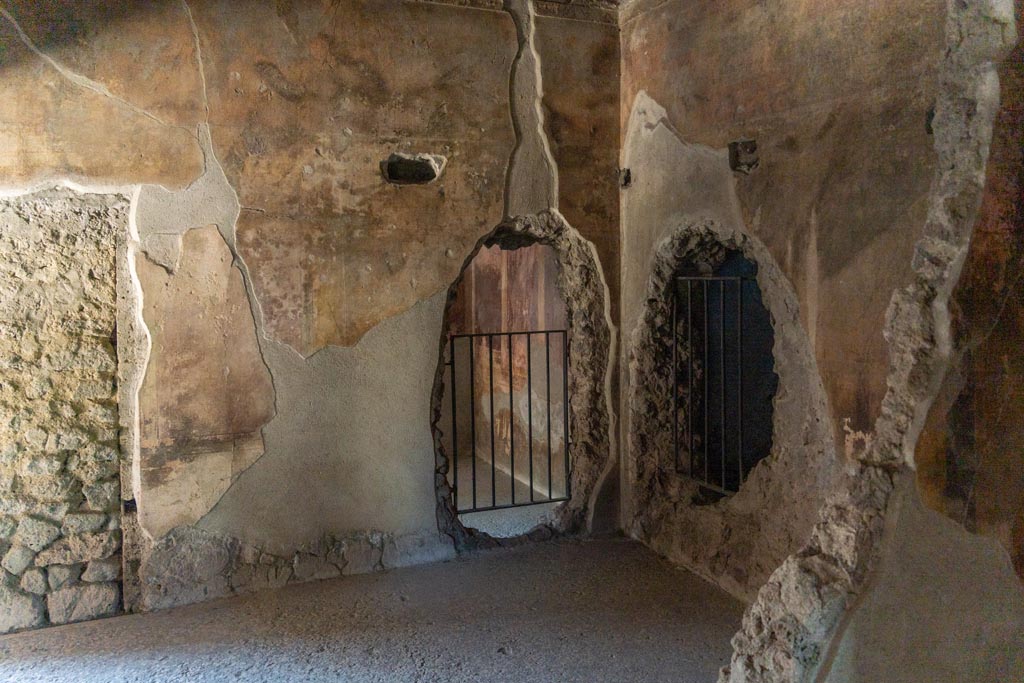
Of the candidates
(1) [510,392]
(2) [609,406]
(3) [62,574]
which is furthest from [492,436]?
(3) [62,574]

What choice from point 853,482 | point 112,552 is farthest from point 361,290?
point 853,482

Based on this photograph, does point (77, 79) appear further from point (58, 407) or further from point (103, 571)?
point (103, 571)

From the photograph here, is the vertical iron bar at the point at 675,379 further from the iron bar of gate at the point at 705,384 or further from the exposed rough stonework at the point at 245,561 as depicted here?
the exposed rough stonework at the point at 245,561

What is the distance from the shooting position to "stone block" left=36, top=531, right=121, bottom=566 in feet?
11.2

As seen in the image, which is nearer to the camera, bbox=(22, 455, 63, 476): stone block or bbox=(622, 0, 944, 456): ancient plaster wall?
bbox=(622, 0, 944, 456): ancient plaster wall

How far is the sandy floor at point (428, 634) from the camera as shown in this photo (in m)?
2.98

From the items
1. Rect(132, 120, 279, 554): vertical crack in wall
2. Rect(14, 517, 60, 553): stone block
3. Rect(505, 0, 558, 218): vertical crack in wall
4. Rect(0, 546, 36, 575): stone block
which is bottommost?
Rect(0, 546, 36, 575): stone block

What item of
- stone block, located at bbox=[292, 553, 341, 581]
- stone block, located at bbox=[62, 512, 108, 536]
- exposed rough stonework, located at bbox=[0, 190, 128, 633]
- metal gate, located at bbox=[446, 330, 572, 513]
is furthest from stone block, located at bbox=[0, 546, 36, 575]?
metal gate, located at bbox=[446, 330, 572, 513]

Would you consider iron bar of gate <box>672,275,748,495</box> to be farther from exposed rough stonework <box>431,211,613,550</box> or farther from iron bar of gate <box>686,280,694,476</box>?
exposed rough stonework <box>431,211,613,550</box>

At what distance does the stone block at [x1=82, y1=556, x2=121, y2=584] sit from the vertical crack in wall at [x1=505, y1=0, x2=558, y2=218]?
241cm

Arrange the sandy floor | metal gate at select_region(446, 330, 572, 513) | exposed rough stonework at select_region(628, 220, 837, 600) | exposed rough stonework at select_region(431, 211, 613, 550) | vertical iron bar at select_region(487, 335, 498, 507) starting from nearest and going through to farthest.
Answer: the sandy floor, exposed rough stonework at select_region(628, 220, 837, 600), exposed rough stonework at select_region(431, 211, 613, 550), vertical iron bar at select_region(487, 335, 498, 507), metal gate at select_region(446, 330, 572, 513)

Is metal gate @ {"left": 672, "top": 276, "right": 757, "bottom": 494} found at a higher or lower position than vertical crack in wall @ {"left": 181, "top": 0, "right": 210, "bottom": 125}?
lower

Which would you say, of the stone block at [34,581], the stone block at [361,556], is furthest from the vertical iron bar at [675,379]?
the stone block at [34,581]

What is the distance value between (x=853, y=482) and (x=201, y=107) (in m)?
2.98
